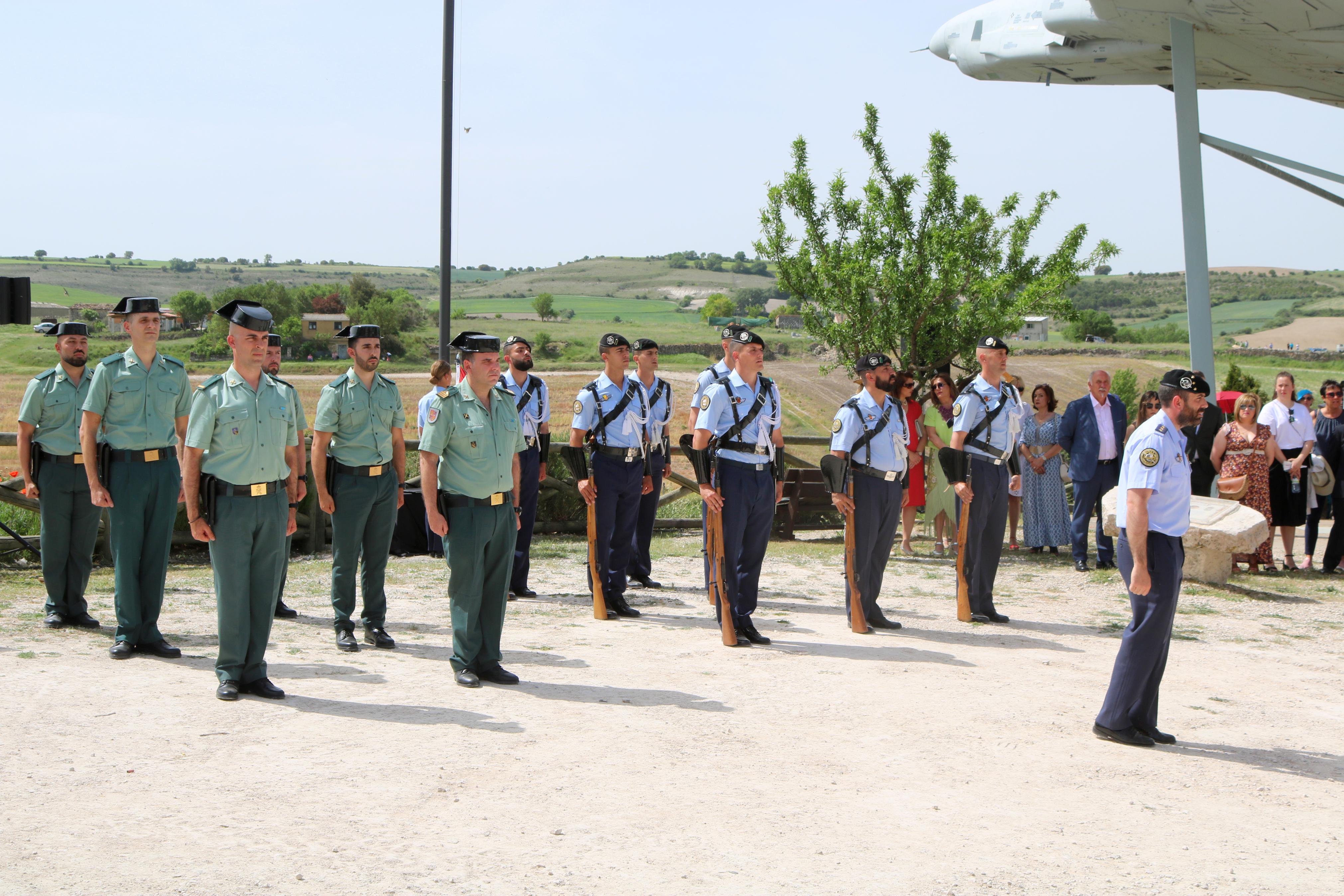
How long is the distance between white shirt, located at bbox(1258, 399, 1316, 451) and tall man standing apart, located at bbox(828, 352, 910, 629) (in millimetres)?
5517

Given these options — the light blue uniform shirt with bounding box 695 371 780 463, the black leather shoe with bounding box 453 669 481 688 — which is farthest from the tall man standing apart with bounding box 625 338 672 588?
the black leather shoe with bounding box 453 669 481 688

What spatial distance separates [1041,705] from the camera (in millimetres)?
6008

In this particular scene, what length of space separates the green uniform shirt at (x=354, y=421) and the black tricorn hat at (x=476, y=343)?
3.69 feet

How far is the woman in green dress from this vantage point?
1159 cm

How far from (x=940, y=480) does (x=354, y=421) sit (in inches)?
285

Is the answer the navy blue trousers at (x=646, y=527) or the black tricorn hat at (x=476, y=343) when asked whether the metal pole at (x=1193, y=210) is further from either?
the black tricorn hat at (x=476, y=343)

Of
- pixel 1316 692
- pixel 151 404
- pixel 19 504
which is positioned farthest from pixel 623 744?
pixel 19 504

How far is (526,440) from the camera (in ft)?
29.8

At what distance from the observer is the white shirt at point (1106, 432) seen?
11.0 metres

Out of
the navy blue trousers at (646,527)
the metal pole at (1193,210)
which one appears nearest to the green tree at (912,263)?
the metal pole at (1193,210)

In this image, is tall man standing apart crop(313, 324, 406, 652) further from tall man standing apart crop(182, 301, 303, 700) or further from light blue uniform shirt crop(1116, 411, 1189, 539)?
light blue uniform shirt crop(1116, 411, 1189, 539)

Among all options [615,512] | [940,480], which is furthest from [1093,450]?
[615,512]

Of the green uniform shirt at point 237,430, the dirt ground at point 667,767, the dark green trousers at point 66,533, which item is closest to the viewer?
the dirt ground at point 667,767

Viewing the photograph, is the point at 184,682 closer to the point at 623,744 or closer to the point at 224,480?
the point at 224,480
